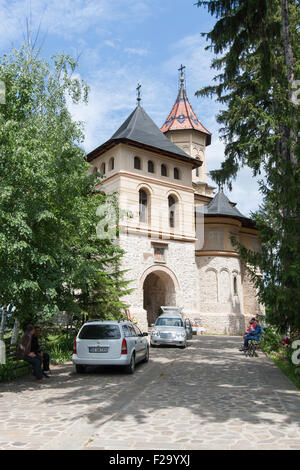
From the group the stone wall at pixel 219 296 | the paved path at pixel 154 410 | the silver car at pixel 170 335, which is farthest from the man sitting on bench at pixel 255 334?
the stone wall at pixel 219 296

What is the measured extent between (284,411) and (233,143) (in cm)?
1285

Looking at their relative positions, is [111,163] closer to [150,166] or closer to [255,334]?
[150,166]

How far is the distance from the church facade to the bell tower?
27.9 feet

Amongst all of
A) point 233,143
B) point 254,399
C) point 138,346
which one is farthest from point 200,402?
point 233,143

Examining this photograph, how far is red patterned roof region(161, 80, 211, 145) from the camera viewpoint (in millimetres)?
39438

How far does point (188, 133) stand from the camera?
39188 mm

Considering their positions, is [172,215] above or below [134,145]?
below

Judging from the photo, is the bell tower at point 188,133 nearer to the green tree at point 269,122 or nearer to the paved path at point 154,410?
the green tree at point 269,122

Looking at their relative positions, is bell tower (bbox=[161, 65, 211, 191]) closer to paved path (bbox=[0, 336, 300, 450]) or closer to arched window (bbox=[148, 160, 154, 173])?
arched window (bbox=[148, 160, 154, 173])

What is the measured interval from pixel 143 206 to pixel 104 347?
17.6m

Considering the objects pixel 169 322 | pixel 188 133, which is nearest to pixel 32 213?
pixel 169 322

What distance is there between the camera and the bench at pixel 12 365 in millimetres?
9537

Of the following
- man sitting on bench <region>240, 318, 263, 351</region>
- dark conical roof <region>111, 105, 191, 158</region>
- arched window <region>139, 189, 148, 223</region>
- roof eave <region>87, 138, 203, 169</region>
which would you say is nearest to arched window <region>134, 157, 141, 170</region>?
roof eave <region>87, 138, 203, 169</region>

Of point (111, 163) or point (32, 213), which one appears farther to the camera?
point (111, 163)
